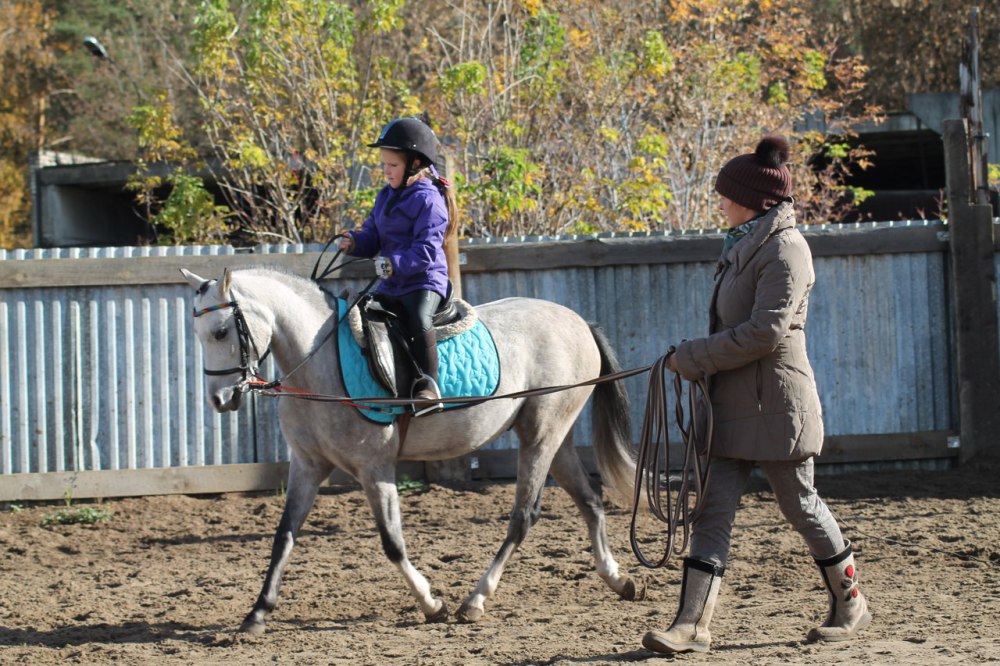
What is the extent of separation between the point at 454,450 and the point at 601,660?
167cm

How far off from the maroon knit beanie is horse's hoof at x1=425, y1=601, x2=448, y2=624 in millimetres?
2397

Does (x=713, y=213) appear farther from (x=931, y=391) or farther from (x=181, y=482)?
(x=181, y=482)

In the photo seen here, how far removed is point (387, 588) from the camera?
18.4ft

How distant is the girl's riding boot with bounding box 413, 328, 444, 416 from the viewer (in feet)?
16.5

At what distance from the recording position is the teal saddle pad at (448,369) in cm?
498

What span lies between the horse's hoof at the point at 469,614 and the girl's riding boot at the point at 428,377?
0.96 meters

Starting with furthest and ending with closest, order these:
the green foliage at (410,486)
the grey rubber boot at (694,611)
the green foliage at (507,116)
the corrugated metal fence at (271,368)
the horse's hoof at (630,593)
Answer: the green foliage at (507,116)
the green foliage at (410,486)
the corrugated metal fence at (271,368)
the horse's hoof at (630,593)
the grey rubber boot at (694,611)

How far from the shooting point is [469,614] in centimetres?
495

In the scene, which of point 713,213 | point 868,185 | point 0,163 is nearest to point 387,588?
point 713,213

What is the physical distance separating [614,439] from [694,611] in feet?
6.33

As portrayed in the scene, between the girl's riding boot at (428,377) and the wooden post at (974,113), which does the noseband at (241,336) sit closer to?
the girl's riding boot at (428,377)

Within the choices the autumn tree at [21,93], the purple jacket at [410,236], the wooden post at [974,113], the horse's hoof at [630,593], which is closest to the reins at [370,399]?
the purple jacket at [410,236]

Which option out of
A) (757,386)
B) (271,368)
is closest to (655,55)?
(271,368)

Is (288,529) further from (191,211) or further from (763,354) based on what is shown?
(191,211)
